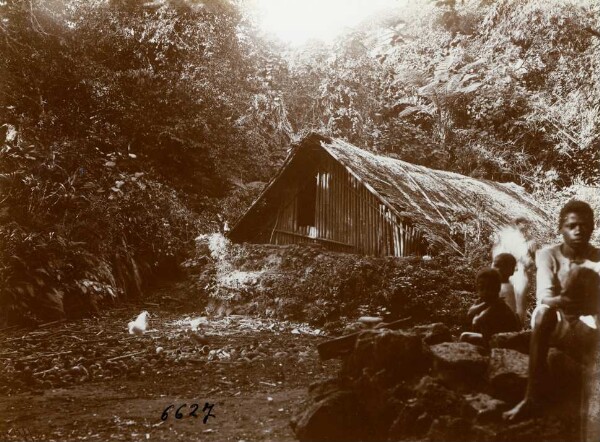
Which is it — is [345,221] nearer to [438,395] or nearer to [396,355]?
[396,355]

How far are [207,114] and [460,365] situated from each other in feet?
54.3

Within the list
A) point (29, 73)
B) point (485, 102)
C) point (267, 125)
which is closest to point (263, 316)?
point (29, 73)

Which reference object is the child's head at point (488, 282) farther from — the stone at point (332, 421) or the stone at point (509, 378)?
the stone at point (332, 421)

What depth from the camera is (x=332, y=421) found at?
3.75 m

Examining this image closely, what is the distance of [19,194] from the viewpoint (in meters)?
11.1

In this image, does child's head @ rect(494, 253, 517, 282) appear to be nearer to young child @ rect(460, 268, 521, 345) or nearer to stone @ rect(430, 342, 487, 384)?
young child @ rect(460, 268, 521, 345)

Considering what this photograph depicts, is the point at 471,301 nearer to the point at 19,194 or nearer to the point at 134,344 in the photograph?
the point at 134,344

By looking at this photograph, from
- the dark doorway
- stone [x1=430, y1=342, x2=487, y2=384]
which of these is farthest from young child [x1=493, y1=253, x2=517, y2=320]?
the dark doorway

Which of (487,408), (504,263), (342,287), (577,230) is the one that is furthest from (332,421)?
(342,287)

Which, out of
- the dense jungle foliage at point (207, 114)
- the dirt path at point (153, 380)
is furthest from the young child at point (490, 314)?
the dense jungle foliage at point (207, 114)

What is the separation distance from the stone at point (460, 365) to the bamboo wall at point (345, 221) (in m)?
7.14

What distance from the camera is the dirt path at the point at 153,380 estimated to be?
450 cm

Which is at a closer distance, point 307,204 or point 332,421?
point 332,421

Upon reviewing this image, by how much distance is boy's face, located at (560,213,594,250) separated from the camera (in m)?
3.29
